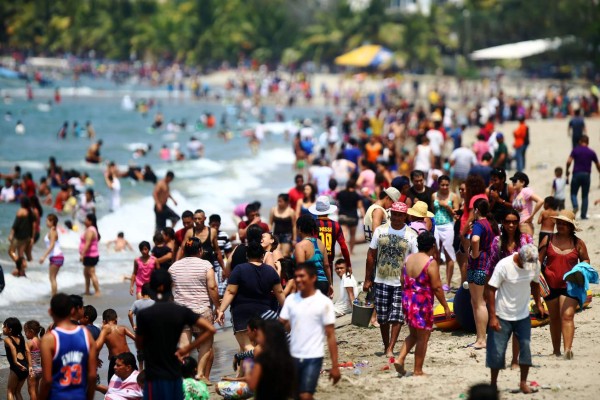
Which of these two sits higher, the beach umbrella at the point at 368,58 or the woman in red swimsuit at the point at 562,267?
the beach umbrella at the point at 368,58

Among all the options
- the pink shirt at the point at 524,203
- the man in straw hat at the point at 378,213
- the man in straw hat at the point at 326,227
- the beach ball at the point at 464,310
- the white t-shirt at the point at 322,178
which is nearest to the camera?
the beach ball at the point at 464,310

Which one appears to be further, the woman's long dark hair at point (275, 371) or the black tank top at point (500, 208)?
the black tank top at point (500, 208)

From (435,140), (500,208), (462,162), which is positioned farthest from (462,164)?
(500,208)

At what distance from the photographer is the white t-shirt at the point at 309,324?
6.81 metres

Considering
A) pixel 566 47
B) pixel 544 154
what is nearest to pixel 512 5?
pixel 566 47

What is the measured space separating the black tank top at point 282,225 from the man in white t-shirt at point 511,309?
5.54m

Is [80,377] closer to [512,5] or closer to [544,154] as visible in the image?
[544,154]

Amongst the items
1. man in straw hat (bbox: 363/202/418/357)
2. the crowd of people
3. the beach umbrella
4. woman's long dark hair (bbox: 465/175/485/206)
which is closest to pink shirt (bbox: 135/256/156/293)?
the crowd of people

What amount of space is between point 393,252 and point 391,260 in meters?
0.07

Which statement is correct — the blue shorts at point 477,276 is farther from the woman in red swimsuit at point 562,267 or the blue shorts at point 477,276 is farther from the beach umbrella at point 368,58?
the beach umbrella at point 368,58

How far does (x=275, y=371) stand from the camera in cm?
586

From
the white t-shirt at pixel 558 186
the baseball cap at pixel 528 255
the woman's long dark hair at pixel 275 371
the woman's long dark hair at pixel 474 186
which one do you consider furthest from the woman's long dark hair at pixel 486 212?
the white t-shirt at pixel 558 186

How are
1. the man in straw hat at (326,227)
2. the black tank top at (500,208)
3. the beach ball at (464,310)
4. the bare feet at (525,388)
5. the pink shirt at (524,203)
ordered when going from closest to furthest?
the bare feet at (525,388) < the black tank top at (500,208) < the beach ball at (464,310) < the man in straw hat at (326,227) < the pink shirt at (524,203)

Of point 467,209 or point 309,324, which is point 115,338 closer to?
point 309,324
